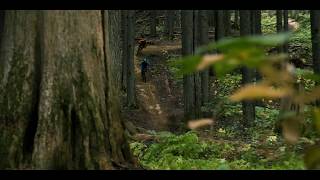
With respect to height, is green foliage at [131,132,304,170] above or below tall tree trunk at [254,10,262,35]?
below

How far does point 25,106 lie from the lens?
468cm

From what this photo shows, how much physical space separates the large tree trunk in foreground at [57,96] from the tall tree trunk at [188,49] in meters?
13.4

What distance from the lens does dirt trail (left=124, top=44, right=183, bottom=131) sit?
21.3m

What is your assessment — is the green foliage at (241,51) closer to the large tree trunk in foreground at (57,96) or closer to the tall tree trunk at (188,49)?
the large tree trunk in foreground at (57,96)

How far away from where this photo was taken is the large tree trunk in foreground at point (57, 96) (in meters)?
4.48

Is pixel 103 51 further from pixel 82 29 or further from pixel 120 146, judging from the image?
pixel 120 146

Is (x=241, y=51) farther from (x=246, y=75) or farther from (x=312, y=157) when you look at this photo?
(x=246, y=75)

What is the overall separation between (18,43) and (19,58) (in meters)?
0.14

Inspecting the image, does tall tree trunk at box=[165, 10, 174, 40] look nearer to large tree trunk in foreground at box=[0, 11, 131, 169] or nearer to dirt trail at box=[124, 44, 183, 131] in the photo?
dirt trail at box=[124, 44, 183, 131]

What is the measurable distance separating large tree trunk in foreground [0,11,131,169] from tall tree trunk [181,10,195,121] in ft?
43.8

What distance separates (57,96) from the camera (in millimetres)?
4523

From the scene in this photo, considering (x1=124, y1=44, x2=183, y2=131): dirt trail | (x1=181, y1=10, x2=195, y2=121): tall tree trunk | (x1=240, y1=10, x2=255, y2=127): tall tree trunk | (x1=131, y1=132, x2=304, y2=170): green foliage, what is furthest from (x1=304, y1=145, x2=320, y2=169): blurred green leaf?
(x1=124, y1=44, x2=183, y2=131): dirt trail
